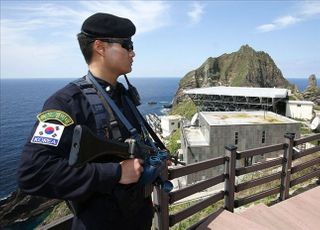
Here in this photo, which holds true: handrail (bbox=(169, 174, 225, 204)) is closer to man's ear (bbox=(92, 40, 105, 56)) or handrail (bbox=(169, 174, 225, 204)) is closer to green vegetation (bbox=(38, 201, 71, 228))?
man's ear (bbox=(92, 40, 105, 56))

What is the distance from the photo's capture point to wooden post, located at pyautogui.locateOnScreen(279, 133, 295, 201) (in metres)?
6.92

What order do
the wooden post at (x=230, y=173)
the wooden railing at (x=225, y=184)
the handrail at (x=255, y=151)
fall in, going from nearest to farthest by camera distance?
the wooden railing at (x=225, y=184)
the wooden post at (x=230, y=173)
the handrail at (x=255, y=151)

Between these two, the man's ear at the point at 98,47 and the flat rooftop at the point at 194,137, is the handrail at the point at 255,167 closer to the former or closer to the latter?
the man's ear at the point at 98,47

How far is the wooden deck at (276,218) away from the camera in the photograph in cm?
522

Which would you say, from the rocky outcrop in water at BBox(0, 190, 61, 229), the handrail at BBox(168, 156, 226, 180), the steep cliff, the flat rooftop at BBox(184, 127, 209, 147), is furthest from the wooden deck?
the steep cliff

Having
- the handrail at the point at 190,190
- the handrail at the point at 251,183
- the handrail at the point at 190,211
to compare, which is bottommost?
the handrail at the point at 190,211

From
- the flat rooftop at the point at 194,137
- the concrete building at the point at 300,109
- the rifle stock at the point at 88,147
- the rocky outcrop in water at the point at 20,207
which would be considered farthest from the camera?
the concrete building at the point at 300,109

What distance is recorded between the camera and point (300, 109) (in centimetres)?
4541

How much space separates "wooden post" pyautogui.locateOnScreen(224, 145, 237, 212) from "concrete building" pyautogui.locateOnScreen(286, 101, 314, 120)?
44462 millimetres

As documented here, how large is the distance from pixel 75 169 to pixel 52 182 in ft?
0.60

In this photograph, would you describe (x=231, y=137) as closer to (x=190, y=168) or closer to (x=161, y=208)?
(x=190, y=168)

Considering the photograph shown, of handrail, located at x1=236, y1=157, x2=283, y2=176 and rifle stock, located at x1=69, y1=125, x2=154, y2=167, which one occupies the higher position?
rifle stock, located at x1=69, y1=125, x2=154, y2=167

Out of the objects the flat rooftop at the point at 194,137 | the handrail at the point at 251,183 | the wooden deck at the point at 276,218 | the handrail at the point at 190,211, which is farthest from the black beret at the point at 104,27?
the flat rooftop at the point at 194,137

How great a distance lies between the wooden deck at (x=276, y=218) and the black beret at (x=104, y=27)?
156 inches
